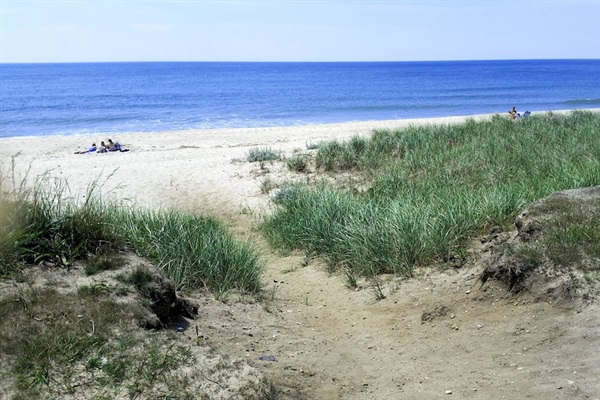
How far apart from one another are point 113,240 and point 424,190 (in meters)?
5.78

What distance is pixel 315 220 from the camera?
9.79 meters

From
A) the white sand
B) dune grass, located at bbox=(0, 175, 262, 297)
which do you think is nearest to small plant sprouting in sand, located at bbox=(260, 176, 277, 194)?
the white sand

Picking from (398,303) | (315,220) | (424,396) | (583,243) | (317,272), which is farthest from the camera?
(315,220)

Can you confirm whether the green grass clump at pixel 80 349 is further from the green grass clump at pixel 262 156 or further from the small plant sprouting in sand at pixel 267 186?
the green grass clump at pixel 262 156

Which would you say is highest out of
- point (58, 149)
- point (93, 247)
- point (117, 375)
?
point (93, 247)

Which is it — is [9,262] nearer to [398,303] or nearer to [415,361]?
[415,361]

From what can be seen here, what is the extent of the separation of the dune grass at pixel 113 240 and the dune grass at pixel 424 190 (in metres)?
1.38

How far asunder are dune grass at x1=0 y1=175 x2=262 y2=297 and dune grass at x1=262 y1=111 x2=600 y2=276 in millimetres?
1385

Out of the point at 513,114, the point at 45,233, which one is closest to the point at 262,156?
the point at 513,114

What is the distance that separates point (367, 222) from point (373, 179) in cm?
404

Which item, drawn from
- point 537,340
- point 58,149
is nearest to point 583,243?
point 537,340

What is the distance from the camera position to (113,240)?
618cm

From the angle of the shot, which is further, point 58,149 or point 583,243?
point 58,149

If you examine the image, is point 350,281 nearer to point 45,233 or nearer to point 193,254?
point 193,254
